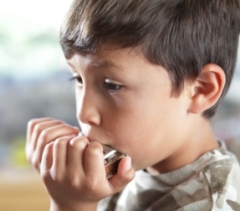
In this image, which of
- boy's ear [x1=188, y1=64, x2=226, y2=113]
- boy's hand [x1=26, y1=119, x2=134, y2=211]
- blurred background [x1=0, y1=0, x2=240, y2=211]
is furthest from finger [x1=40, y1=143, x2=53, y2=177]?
blurred background [x1=0, y1=0, x2=240, y2=211]

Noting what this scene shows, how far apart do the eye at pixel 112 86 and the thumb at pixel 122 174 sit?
0.12 metres

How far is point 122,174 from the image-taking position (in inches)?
34.7

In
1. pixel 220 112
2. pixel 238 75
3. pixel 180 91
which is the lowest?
pixel 220 112

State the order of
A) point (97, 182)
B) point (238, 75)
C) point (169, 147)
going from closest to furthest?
point (97, 182), point (169, 147), point (238, 75)

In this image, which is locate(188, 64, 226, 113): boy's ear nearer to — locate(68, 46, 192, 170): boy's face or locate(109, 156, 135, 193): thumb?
locate(68, 46, 192, 170): boy's face

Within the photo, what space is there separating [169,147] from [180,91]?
113 millimetres

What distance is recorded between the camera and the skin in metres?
0.88

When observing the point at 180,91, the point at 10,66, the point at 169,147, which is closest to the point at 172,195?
the point at 169,147

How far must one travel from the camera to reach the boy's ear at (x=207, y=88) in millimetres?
939

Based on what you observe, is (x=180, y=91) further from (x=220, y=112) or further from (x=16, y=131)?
(x=16, y=131)

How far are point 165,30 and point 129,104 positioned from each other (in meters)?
0.14

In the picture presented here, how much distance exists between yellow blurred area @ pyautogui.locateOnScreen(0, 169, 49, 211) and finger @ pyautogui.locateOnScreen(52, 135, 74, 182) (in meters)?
0.88

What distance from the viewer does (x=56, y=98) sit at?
71.2 inches

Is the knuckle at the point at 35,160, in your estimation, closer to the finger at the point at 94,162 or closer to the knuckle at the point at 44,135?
the knuckle at the point at 44,135
